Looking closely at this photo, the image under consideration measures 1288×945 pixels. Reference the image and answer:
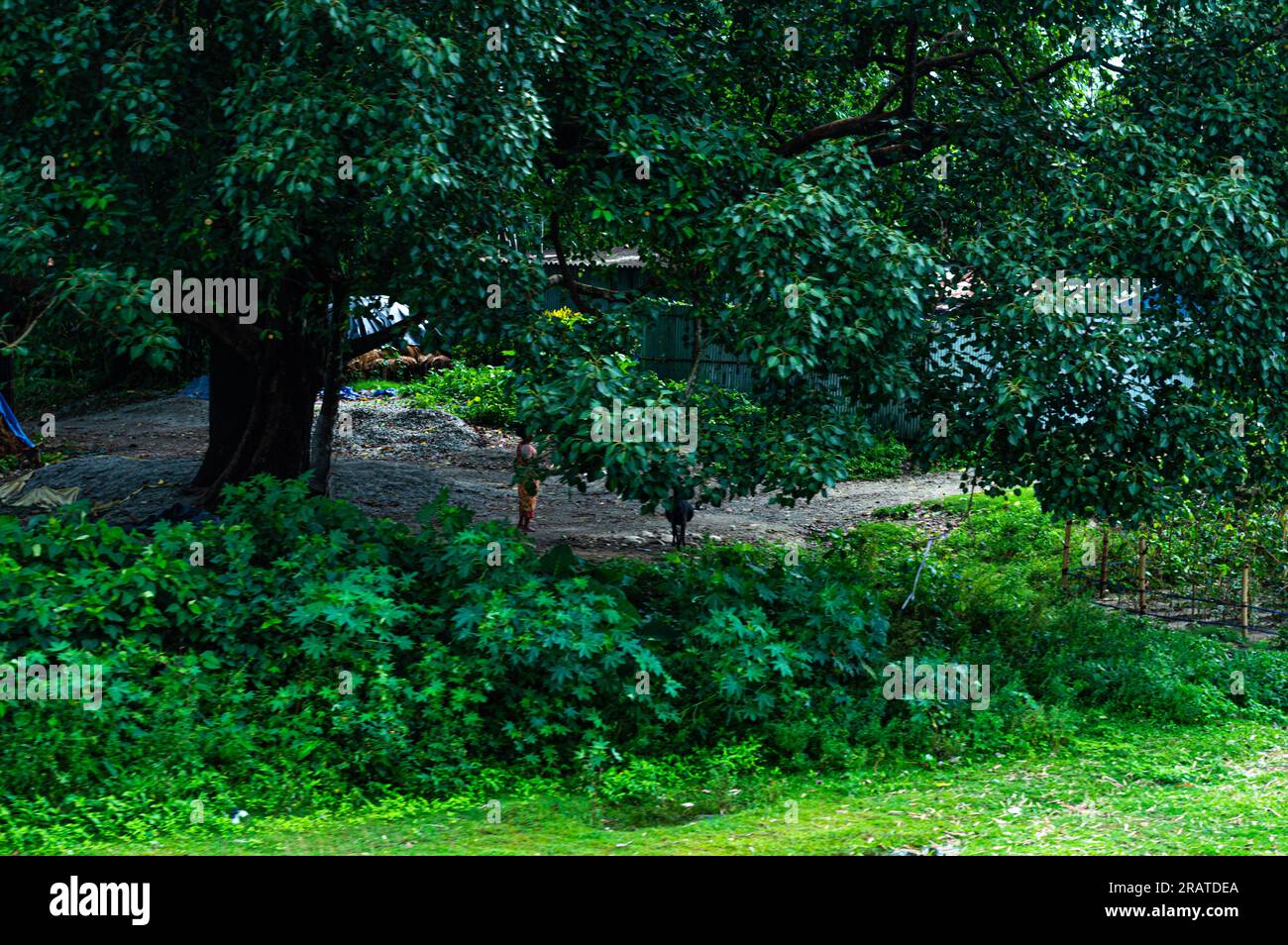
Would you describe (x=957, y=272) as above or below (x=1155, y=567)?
above

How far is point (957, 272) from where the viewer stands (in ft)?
30.1

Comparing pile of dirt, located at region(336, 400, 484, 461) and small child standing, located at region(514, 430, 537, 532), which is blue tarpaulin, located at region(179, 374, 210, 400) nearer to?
pile of dirt, located at region(336, 400, 484, 461)

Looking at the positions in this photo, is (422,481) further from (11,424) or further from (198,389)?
(198,389)

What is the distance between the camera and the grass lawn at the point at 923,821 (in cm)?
640

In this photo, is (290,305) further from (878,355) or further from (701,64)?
(878,355)

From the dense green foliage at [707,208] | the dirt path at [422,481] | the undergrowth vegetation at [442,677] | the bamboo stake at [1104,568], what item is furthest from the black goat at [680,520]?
the bamboo stake at [1104,568]

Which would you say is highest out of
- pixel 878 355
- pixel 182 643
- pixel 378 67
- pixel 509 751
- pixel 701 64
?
pixel 701 64

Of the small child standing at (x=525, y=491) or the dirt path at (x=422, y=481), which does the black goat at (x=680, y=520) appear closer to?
the dirt path at (x=422, y=481)

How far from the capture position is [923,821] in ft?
22.8

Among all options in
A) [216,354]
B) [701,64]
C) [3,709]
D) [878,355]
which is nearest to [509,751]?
[3,709]

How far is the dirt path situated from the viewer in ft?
44.7

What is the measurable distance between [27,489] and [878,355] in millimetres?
9651

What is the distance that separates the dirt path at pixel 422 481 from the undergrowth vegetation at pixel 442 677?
3.04m

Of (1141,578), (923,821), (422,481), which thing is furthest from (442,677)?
(422,481)
